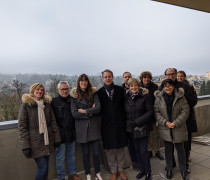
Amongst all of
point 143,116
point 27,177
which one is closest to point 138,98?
point 143,116

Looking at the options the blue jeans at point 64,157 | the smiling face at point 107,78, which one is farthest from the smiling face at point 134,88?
the blue jeans at point 64,157

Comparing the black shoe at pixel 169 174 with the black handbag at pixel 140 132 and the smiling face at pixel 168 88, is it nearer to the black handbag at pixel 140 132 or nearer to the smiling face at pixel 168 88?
the black handbag at pixel 140 132

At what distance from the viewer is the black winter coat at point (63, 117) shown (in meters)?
2.56

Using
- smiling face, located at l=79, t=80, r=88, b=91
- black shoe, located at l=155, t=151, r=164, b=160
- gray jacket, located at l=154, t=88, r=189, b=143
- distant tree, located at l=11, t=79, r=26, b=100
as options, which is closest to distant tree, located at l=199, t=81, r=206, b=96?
black shoe, located at l=155, t=151, r=164, b=160

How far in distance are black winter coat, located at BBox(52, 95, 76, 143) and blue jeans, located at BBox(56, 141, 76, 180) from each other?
0.15 metres

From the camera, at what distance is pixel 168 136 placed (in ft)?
8.55

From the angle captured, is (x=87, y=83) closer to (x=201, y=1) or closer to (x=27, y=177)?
(x=27, y=177)

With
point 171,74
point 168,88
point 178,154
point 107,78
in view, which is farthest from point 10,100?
point 178,154

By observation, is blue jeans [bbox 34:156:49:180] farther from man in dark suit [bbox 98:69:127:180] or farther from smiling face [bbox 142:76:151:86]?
smiling face [bbox 142:76:151:86]

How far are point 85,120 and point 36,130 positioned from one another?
0.68 metres

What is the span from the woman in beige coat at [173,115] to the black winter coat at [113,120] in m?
0.56

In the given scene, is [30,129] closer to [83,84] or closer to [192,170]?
[83,84]

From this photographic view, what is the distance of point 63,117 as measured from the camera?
257cm

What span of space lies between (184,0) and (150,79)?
51.5 inches
